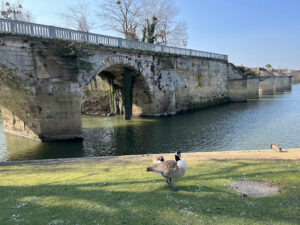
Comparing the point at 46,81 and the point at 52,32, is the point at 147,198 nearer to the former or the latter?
the point at 46,81

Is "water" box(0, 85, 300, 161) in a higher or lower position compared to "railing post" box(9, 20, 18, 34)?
lower

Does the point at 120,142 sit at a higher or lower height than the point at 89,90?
lower

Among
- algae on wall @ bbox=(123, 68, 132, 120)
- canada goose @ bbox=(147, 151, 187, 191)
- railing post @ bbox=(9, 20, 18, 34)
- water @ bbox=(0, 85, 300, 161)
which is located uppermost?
railing post @ bbox=(9, 20, 18, 34)

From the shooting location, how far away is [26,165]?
995cm

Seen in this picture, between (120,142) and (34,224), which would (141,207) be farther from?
(120,142)

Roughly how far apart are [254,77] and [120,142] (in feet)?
125

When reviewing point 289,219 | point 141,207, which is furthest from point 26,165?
point 289,219

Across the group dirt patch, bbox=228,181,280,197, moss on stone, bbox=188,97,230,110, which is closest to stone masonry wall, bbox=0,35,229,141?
moss on stone, bbox=188,97,230,110

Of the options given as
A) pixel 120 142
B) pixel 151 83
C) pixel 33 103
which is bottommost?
pixel 120 142

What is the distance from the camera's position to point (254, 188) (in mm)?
5879

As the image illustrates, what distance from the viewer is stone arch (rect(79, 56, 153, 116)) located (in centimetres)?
2234

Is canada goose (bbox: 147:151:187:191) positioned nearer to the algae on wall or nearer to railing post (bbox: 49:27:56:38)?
railing post (bbox: 49:27:56:38)

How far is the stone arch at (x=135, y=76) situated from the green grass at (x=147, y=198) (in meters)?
14.9

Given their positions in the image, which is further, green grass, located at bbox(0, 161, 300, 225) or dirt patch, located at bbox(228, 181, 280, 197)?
dirt patch, located at bbox(228, 181, 280, 197)
